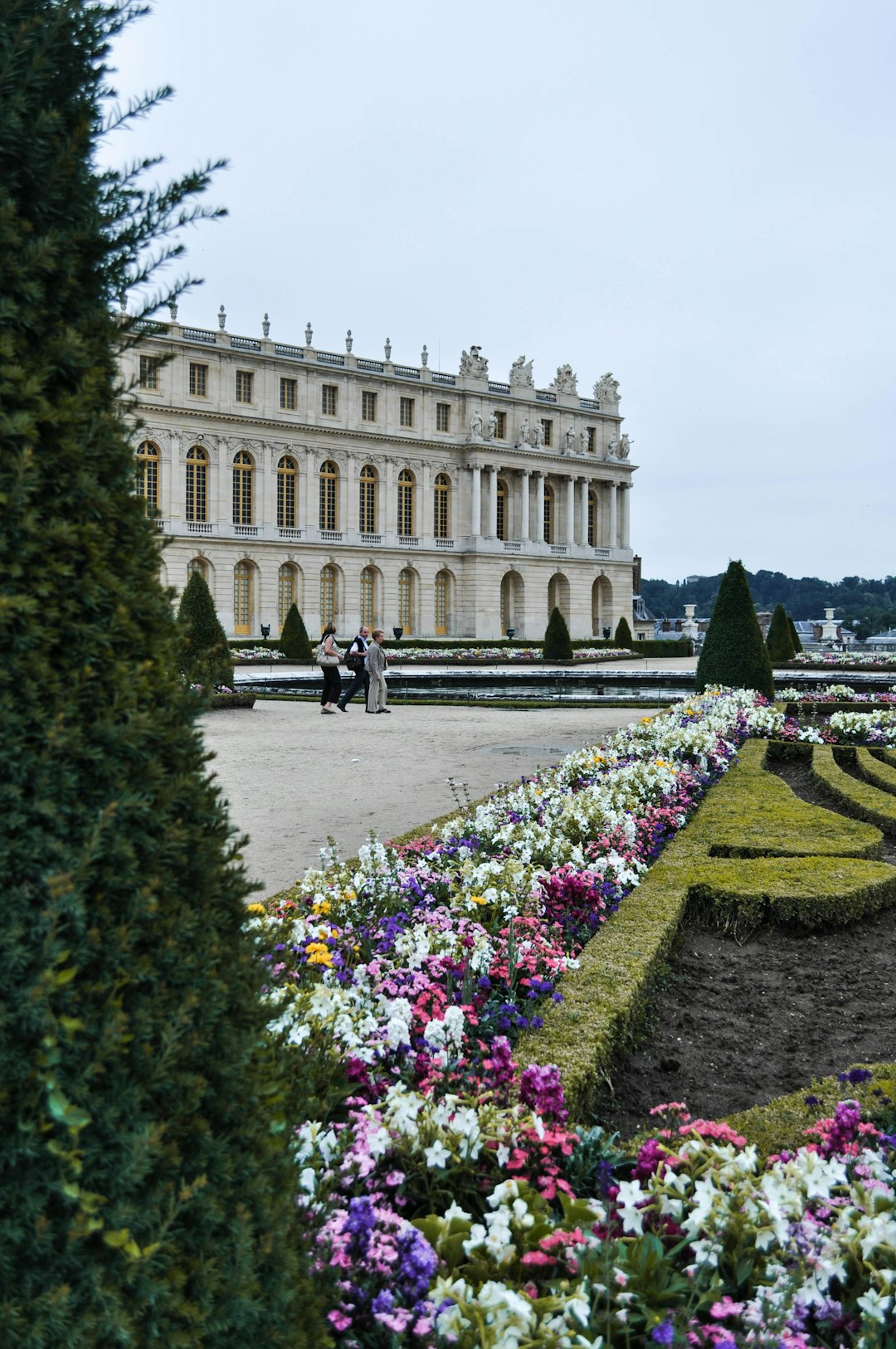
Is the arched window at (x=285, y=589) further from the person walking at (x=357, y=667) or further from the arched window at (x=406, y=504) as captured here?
the person walking at (x=357, y=667)

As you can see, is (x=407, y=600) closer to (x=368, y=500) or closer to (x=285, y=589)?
(x=368, y=500)

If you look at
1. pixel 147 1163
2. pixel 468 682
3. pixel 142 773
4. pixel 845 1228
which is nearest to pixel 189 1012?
pixel 147 1163

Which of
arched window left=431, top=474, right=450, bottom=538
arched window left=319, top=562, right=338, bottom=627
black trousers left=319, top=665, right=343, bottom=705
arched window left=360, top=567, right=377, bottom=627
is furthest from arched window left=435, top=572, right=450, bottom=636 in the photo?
black trousers left=319, top=665, right=343, bottom=705

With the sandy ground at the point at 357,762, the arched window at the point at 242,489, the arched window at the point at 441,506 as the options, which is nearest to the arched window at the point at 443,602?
the arched window at the point at 441,506

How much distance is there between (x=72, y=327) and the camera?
123cm


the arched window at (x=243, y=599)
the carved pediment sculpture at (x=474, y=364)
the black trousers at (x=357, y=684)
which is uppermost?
the carved pediment sculpture at (x=474, y=364)

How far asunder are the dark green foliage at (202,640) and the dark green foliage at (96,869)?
12 cm

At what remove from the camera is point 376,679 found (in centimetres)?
1606

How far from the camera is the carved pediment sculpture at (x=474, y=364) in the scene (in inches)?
1955

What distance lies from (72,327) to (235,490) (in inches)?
1702

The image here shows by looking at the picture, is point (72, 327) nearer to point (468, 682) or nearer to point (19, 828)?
point (19, 828)

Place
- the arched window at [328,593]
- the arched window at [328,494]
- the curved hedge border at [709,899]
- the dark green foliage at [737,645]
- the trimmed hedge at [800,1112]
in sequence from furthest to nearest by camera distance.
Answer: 1. the arched window at [328,494]
2. the arched window at [328,593]
3. the dark green foliage at [737,645]
4. the curved hedge border at [709,899]
5. the trimmed hedge at [800,1112]

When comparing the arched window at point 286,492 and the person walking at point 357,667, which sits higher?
the arched window at point 286,492

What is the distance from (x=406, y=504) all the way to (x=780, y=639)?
22.1 m
